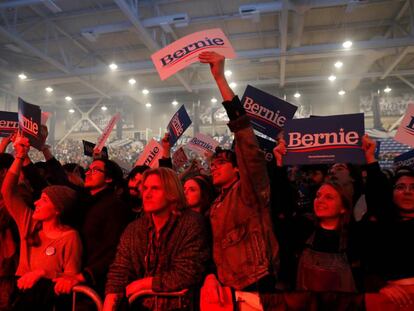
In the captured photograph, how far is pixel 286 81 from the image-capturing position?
48.3 feet

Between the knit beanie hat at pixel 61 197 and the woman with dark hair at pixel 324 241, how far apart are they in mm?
1452

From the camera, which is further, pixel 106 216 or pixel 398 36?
pixel 398 36

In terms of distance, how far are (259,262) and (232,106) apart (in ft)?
2.66

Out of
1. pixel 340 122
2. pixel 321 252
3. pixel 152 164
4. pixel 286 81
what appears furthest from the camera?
pixel 286 81

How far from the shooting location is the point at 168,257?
1.82m

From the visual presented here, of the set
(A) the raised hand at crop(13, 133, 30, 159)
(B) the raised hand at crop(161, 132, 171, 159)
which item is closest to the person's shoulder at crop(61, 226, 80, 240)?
(A) the raised hand at crop(13, 133, 30, 159)

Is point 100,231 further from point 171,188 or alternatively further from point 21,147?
point 21,147

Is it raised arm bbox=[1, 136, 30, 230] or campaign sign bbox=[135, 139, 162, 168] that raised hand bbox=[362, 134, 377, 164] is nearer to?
raised arm bbox=[1, 136, 30, 230]

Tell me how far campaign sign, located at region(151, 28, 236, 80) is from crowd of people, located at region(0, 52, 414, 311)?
569 mm

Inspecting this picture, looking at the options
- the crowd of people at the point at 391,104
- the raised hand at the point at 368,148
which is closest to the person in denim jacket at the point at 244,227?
the raised hand at the point at 368,148

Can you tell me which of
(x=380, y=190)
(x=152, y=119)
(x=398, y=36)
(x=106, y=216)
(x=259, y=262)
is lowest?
(x=259, y=262)

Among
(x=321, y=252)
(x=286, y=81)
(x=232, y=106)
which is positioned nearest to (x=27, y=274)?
(x=232, y=106)

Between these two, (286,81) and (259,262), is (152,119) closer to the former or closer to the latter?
(286,81)

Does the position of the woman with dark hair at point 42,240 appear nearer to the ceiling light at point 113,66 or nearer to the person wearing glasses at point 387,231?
the person wearing glasses at point 387,231
